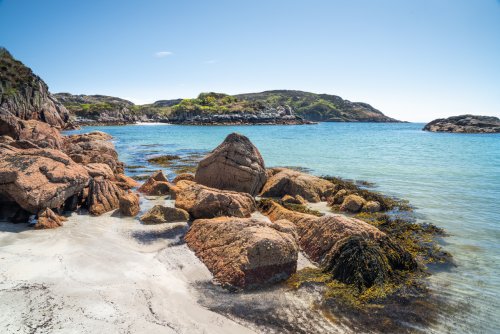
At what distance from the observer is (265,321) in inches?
225

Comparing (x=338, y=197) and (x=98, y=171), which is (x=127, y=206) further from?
(x=338, y=197)

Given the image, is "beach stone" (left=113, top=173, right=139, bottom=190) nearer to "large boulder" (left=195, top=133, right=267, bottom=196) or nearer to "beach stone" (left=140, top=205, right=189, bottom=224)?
"large boulder" (left=195, top=133, right=267, bottom=196)

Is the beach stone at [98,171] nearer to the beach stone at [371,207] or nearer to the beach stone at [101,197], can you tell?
the beach stone at [101,197]

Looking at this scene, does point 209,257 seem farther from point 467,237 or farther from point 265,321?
point 467,237

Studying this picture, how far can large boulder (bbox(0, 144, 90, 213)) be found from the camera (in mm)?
9422

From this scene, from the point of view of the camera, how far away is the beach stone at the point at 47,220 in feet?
30.3

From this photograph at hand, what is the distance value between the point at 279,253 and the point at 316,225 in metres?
2.20

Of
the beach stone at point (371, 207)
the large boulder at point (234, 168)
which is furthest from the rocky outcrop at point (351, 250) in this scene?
the large boulder at point (234, 168)

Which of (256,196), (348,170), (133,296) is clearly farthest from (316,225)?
(348,170)

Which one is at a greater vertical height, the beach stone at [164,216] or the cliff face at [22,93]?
the cliff face at [22,93]

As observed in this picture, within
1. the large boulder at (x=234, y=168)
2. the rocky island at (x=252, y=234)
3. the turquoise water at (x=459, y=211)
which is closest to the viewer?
the rocky island at (x=252, y=234)

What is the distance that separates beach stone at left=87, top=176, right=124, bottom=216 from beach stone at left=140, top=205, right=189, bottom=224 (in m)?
1.80

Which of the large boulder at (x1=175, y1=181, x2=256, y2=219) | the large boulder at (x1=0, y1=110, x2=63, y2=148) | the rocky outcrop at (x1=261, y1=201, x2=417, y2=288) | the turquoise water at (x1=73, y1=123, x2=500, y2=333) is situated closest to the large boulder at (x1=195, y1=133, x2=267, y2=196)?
the large boulder at (x1=175, y1=181, x2=256, y2=219)

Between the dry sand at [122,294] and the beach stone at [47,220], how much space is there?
0.38 meters
